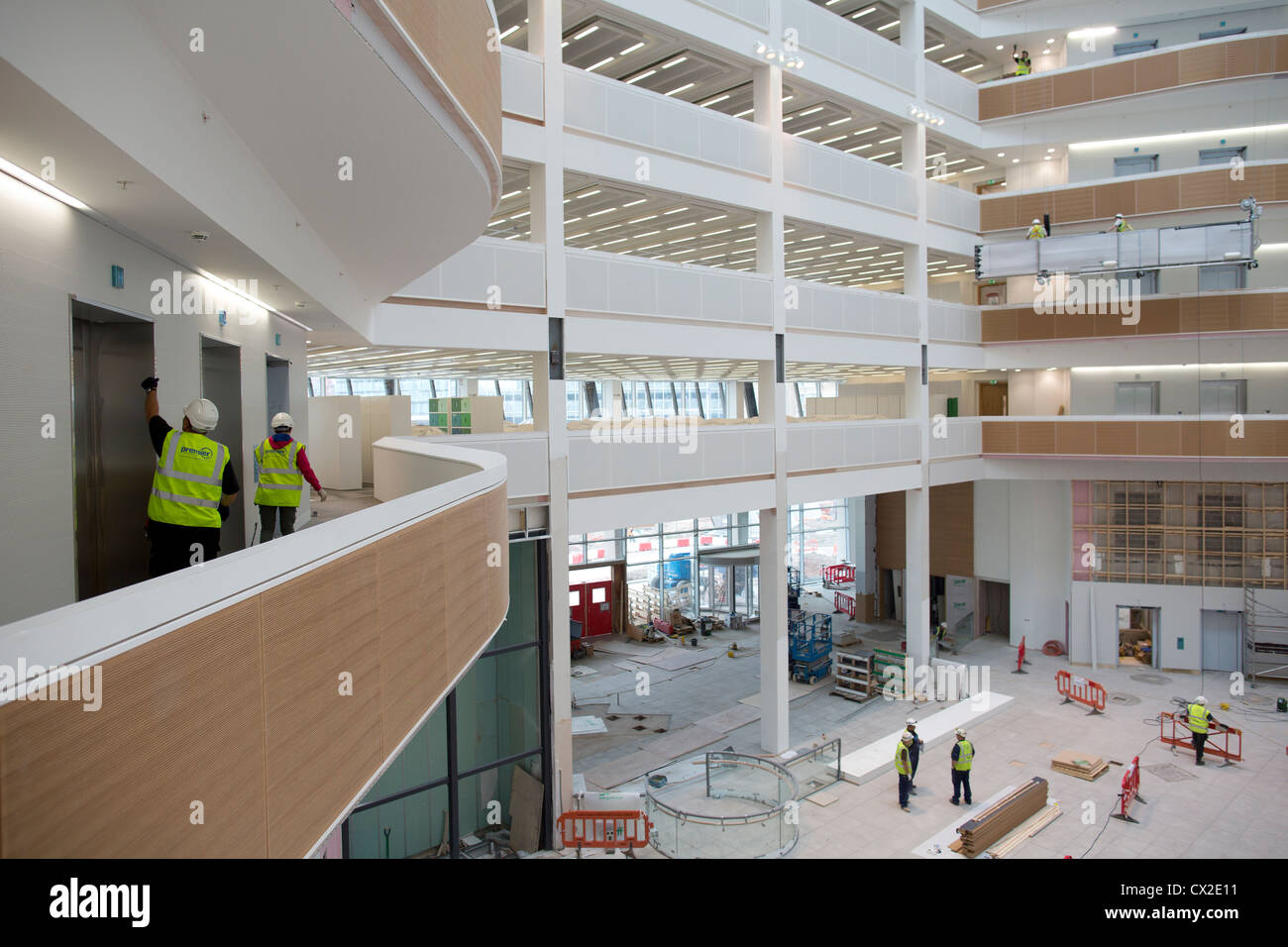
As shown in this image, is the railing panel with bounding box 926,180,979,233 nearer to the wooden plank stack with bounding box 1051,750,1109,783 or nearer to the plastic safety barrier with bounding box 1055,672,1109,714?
the plastic safety barrier with bounding box 1055,672,1109,714

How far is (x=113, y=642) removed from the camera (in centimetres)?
279

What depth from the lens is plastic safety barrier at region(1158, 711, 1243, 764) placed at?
63.2ft

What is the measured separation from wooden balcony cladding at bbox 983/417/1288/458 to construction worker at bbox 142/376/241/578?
2603cm

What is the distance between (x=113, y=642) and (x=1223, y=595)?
30.5m

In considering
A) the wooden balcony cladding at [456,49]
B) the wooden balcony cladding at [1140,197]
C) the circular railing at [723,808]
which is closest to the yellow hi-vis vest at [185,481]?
the wooden balcony cladding at [456,49]

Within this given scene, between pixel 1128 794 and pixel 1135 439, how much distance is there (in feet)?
41.9

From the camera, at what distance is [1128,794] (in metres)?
16.6

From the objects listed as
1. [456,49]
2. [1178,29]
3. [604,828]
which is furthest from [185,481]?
[1178,29]

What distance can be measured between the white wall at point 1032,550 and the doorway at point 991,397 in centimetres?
269

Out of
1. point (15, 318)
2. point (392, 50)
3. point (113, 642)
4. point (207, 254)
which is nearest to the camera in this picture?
point (113, 642)

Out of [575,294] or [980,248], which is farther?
[980,248]
